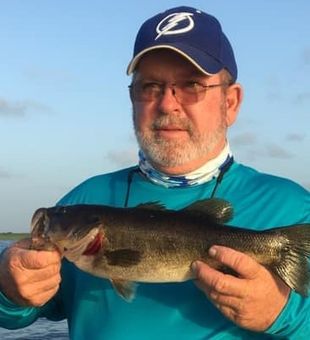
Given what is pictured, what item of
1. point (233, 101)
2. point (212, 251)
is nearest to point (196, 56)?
point (233, 101)

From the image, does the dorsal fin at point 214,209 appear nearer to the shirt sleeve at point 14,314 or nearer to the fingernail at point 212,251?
the fingernail at point 212,251

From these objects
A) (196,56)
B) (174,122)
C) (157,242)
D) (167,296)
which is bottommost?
(167,296)

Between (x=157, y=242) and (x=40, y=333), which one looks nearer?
(x=157, y=242)

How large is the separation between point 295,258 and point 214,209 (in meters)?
0.62

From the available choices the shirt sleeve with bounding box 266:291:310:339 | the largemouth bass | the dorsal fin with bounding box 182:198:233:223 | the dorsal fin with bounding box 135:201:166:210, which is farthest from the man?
the dorsal fin with bounding box 135:201:166:210

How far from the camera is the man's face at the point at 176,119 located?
17.3 ft

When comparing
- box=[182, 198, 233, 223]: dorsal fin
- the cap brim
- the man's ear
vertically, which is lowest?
box=[182, 198, 233, 223]: dorsal fin

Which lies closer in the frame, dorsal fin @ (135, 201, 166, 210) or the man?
the man

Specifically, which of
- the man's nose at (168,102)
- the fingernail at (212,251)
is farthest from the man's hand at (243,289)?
the man's nose at (168,102)

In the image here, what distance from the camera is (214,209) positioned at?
15.8 ft

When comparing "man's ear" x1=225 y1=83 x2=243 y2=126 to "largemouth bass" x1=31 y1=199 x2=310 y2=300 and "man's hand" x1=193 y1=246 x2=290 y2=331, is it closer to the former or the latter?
"largemouth bass" x1=31 y1=199 x2=310 y2=300

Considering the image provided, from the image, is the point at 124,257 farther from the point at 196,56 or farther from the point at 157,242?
the point at 196,56

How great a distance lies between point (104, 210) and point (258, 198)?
113 cm

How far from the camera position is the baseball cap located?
5.27 meters
